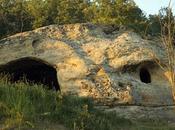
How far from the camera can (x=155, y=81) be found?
17.3 m

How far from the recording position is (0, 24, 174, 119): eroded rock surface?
16.1 m

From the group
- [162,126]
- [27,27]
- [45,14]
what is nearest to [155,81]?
[162,126]

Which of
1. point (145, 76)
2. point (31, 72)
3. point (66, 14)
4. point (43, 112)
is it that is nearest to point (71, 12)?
point (66, 14)

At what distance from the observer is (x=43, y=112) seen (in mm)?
11625

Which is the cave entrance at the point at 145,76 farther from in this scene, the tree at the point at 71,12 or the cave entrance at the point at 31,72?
the tree at the point at 71,12

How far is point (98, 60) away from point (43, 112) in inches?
218

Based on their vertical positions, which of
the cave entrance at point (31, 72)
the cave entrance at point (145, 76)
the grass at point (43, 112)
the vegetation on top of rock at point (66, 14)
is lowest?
the grass at point (43, 112)

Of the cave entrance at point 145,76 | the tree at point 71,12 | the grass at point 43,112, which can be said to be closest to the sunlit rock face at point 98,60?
the cave entrance at point 145,76

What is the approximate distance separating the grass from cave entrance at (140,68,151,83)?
4732 millimetres

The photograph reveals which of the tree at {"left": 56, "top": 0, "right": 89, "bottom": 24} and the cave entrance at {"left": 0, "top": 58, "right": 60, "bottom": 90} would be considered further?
the tree at {"left": 56, "top": 0, "right": 89, "bottom": 24}

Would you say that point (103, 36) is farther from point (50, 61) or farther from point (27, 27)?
point (27, 27)

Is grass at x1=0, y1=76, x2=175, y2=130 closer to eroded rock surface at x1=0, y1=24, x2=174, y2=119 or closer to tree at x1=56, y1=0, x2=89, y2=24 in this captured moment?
eroded rock surface at x1=0, y1=24, x2=174, y2=119

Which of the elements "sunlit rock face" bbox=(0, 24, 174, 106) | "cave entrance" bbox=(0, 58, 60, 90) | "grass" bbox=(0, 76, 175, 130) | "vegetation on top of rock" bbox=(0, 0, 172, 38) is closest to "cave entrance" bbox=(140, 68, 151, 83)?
"sunlit rock face" bbox=(0, 24, 174, 106)

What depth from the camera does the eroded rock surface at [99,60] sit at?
1606 centimetres
